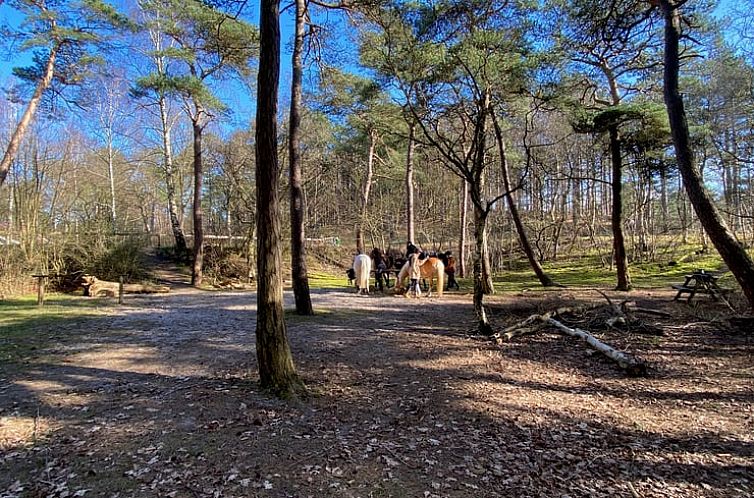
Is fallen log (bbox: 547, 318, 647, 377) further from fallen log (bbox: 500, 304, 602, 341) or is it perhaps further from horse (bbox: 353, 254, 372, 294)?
horse (bbox: 353, 254, 372, 294)

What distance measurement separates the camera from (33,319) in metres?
7.93

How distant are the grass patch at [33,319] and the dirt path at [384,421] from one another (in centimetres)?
47

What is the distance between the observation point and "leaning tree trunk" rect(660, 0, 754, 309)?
625cm

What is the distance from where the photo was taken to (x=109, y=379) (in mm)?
4672

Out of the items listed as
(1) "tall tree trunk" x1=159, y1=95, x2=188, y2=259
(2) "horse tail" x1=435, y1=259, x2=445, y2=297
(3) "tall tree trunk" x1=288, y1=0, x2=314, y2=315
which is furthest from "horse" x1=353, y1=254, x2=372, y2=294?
(1) "tall tree trunk" x1=159, y1=95, x2=188, y2=259

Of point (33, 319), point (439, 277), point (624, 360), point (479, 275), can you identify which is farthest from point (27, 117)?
point (624, 360)

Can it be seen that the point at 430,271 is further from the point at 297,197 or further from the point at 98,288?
the point at 98,288

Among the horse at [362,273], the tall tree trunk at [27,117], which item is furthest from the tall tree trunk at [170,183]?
the horse at [362,273]

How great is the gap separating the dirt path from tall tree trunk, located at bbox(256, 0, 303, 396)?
326 millimetres

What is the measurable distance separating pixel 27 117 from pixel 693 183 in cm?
1790

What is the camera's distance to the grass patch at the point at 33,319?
5.87 metres

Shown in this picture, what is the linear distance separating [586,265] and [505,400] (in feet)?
64.8

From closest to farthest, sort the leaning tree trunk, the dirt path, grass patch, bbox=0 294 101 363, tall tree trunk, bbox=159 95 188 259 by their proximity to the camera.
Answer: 1. the dirt path
2. grass patch, bbox=0 294 101 363
3. the leaning tree trunk
4. tall tree trunk, bbox=159 95 188 259

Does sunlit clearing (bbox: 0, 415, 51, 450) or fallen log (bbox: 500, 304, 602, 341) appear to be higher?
fallen log (bbox: 500, 304, 602, 341)
